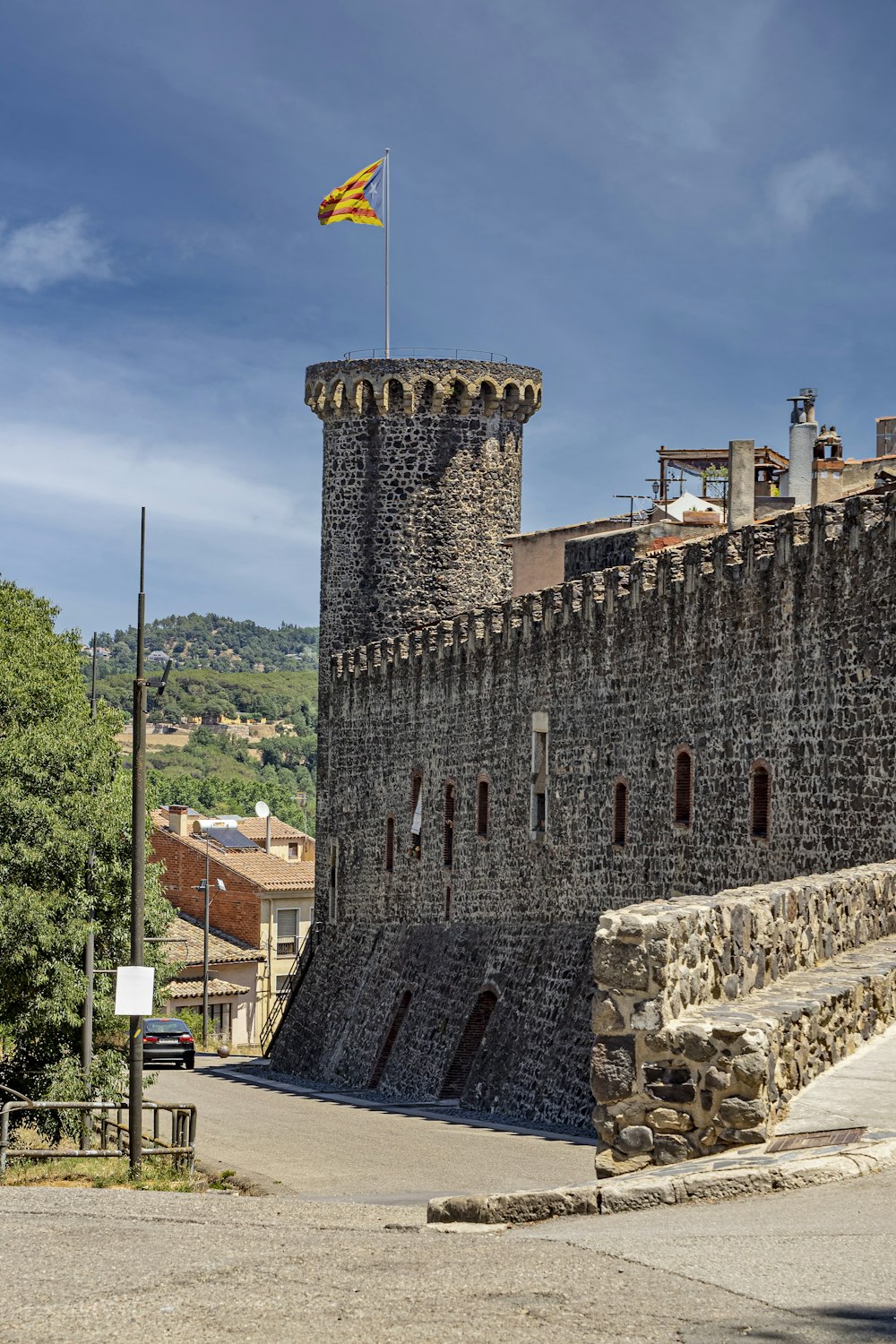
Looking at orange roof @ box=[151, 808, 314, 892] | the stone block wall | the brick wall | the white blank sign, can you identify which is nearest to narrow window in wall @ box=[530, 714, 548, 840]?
the white blank sign

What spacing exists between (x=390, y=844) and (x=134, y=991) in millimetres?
21627

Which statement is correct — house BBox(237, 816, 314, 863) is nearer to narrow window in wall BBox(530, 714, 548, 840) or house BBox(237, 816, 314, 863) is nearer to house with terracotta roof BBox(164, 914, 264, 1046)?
house with terracotta roof BBox(164, 914, 264, 1046)

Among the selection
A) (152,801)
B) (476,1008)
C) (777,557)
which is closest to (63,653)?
(152,801)

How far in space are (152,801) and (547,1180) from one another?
44.3ft

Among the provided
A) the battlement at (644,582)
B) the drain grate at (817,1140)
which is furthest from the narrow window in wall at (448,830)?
the drain grate at (817,1140)

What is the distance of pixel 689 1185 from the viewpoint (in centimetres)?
1011

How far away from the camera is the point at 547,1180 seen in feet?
65.1

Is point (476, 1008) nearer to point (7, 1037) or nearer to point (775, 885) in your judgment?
point (7, 1037)

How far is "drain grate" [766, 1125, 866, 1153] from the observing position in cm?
1060

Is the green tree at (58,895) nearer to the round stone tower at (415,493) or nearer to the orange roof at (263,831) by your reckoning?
the round stone tower at (415,493)

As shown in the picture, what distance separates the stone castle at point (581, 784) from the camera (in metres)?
12.0

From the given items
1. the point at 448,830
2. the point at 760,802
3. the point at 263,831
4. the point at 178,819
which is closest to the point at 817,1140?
the point at 760,802

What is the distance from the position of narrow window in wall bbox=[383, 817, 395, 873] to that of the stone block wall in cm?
2776

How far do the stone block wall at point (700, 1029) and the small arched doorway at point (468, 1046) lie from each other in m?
21.7
